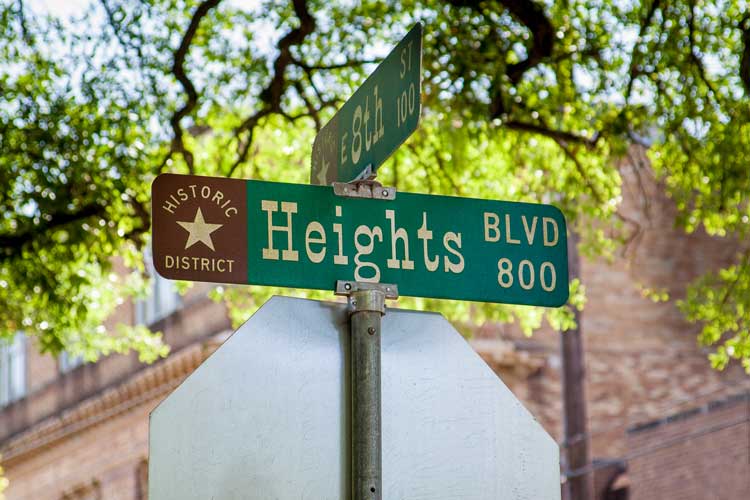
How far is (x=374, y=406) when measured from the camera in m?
3.83

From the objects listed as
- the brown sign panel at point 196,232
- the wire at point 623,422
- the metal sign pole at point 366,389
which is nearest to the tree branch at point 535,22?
the brown sign panel at point 196,232

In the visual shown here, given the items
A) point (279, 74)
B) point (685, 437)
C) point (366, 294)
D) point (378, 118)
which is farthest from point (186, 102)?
point (685, 437)

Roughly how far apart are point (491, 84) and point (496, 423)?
987cm

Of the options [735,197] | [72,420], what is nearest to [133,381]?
[72,420]

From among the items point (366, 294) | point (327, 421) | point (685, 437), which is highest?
point (685, 437)

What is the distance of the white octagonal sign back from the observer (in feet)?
12.1

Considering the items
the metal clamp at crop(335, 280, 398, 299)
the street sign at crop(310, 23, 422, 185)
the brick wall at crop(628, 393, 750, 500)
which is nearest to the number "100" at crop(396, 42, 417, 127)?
the street sign at crop(310, 23, 422, 185)

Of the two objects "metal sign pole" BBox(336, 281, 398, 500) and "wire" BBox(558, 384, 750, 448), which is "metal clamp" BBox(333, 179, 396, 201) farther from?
"wire" BBox(558, 384, 750, 448)

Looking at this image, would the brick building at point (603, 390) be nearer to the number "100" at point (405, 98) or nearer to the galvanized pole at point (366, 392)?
the number "100" at point (405, 98)

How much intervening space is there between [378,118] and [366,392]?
99cm

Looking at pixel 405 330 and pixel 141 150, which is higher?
pixel 141 150

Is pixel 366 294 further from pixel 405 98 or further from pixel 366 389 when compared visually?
pixel 405 98

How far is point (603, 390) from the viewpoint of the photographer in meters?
27.1

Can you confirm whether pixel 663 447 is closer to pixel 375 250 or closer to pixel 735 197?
pixel 735 197
